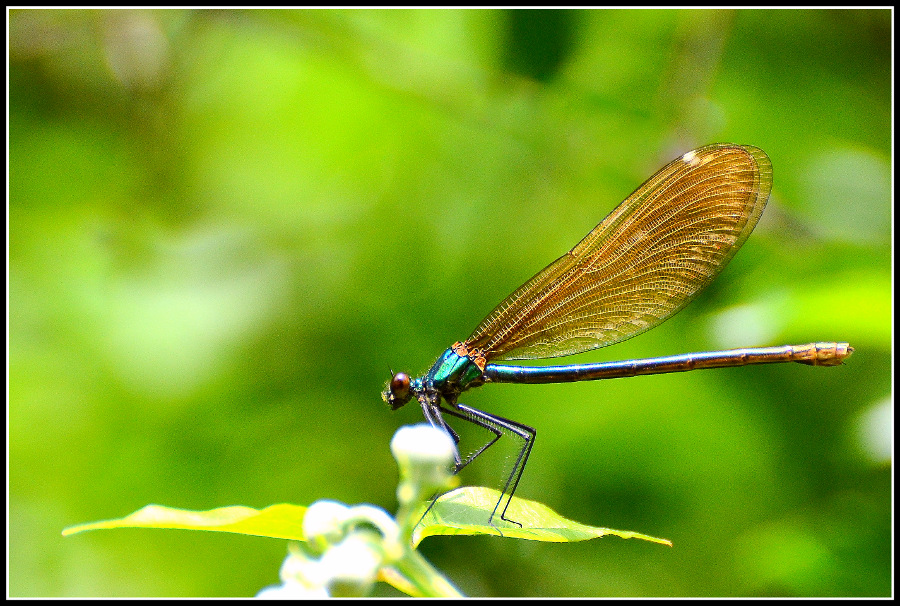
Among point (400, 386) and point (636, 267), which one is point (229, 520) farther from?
point (636, 267)

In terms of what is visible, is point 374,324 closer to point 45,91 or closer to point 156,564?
point 156,564

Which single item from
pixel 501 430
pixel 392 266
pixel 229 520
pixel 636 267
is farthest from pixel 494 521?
pixel 392 266

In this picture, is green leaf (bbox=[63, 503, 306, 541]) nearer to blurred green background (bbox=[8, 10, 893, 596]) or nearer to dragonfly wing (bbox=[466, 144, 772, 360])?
dragonfly wing (bbox=[466, 144, 772, 360])

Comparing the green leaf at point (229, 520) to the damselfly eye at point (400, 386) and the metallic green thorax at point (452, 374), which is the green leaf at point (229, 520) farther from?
the metallic green thorax at point (452, 374)

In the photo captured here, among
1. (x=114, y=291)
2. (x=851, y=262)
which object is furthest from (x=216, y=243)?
(x=851, y=262)

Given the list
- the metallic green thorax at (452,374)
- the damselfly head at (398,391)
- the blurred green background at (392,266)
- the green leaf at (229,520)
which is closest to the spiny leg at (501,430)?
the metallic green thorax at (452,374)
